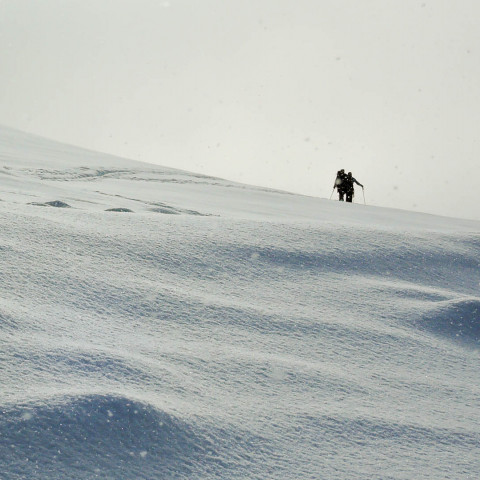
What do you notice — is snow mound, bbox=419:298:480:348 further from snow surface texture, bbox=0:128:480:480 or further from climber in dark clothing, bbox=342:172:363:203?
climber in dark clothing, bbox=342:172:363:203

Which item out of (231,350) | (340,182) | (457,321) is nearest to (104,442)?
(231,350)

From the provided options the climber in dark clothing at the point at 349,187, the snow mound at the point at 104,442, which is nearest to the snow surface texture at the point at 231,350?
the snow mound at the point at 104,442

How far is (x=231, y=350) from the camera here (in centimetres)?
259

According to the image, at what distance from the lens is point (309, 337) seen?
2.85 meters

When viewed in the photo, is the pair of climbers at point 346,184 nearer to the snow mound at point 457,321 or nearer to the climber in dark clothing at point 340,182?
the climber in dark clothing at point 340,182

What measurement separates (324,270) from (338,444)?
1768mm

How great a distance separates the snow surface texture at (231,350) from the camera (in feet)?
6.28

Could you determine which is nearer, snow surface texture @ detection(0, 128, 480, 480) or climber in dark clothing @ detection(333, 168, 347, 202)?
snow surface texture @ detection(0, 128, 480, 480)

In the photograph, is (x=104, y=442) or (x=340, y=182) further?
(x=340, y=182)

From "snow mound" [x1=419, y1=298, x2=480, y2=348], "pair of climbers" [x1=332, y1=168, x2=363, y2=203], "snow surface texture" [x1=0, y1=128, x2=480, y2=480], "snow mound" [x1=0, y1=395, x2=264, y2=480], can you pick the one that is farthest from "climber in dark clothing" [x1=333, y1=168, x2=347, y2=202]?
"snow mound" [x1=0, y1=395, x2=264, y2=480]

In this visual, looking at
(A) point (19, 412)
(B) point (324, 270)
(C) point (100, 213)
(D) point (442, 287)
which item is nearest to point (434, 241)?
(D) point (442, 287)

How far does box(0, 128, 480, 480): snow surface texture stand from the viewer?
192 cm

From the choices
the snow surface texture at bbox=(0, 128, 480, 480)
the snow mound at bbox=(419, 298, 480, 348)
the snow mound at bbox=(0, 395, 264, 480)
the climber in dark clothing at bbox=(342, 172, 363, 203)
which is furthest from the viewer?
the climber in dark clothing at bbox=(342, 172, 363, 203)

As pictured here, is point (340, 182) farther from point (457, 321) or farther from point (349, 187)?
point (457, 321)
